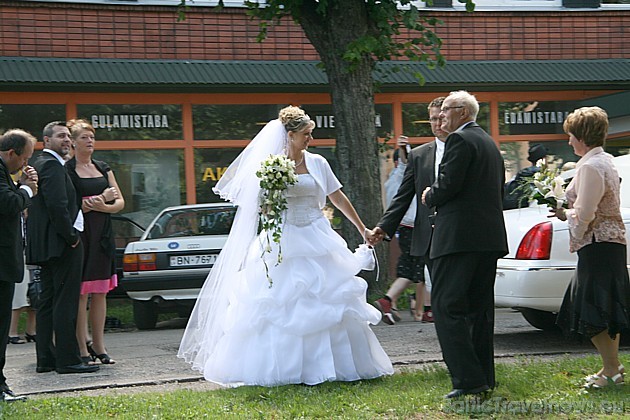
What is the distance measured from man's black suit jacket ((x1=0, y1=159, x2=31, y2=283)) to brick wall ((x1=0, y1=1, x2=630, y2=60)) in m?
8.43

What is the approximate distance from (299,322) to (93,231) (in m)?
2.44

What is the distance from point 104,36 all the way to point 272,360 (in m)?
9.72

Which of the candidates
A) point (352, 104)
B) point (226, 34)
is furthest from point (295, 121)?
point (226, 34)

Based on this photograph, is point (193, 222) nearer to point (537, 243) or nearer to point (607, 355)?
point (537, 243)

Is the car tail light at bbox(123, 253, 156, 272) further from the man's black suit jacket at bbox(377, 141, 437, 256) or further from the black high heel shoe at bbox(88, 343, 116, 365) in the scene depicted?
the man's black suit jacket at bbox(377, 141, 437, 256)

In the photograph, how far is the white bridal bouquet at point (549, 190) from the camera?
7082 mm

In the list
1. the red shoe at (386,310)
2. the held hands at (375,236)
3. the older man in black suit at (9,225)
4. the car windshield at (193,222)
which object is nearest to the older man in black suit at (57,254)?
the older man in black suit at (9,225)

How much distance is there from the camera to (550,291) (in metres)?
8.82

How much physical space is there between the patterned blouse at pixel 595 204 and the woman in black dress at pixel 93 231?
157 inches

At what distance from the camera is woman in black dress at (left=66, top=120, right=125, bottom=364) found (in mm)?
8641

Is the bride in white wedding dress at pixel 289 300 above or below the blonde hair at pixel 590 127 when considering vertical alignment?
below

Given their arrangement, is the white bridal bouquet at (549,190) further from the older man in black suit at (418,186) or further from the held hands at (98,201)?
the held hands at (98,201)

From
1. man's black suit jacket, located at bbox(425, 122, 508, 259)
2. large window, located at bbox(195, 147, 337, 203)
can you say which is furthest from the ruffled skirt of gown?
large window, located at bbox(195, 147, 337, 203)

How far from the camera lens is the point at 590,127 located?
22.6ft
